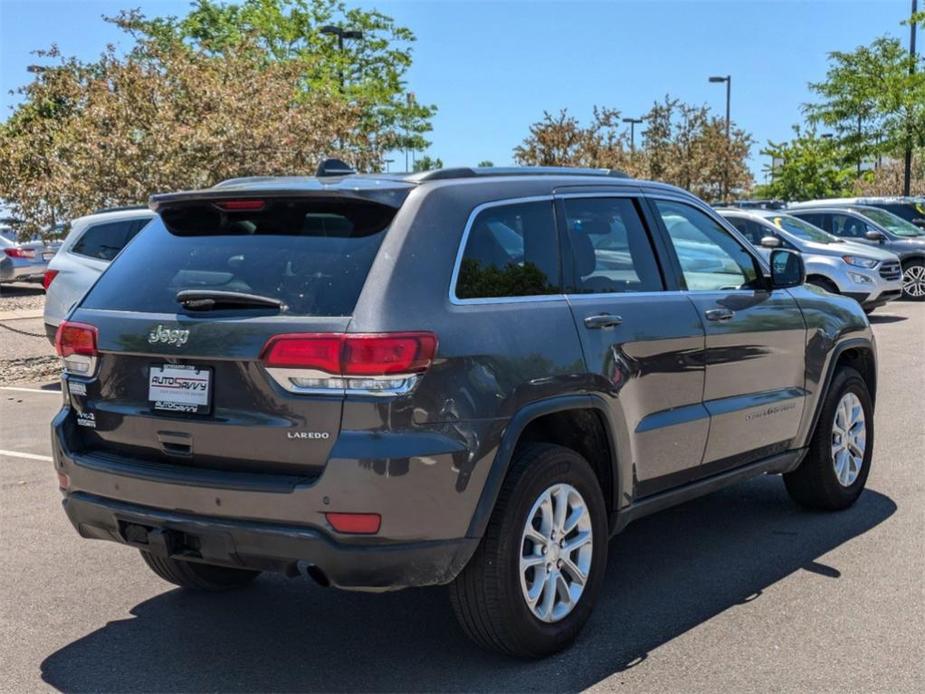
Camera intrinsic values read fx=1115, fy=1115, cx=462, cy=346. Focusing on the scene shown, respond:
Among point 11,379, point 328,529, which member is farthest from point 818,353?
point 11,379

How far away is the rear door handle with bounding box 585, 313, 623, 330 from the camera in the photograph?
4492 mm

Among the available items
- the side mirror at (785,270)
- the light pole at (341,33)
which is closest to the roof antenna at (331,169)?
the side mirror at (785,270)

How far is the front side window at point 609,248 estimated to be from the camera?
15.5 feet

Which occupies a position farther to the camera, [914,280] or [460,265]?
[914,280]

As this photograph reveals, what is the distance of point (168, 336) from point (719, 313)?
2606 millimetres

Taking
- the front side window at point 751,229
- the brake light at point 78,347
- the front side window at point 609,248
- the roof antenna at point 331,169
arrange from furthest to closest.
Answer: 1. the front side window at point 751,229
2. the roof antenna at point 331,169
3. the front side window at point 609,248
4. the brake light at point 78,347

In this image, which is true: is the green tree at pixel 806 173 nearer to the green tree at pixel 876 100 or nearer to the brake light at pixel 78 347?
the green tree at pixel 876 100

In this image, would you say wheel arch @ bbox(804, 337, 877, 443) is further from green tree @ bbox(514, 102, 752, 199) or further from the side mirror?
green tree @ bbox(514, 102, 752, 199)

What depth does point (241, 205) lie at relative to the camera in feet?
14.0

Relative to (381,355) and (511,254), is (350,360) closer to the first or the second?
(381,355)

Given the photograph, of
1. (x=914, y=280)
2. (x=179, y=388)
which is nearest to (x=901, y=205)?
(x=914, y=280)

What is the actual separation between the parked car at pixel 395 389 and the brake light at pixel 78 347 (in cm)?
1

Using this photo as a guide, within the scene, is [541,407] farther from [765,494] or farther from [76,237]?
[76,237]

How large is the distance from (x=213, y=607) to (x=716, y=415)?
2467 millimetres
